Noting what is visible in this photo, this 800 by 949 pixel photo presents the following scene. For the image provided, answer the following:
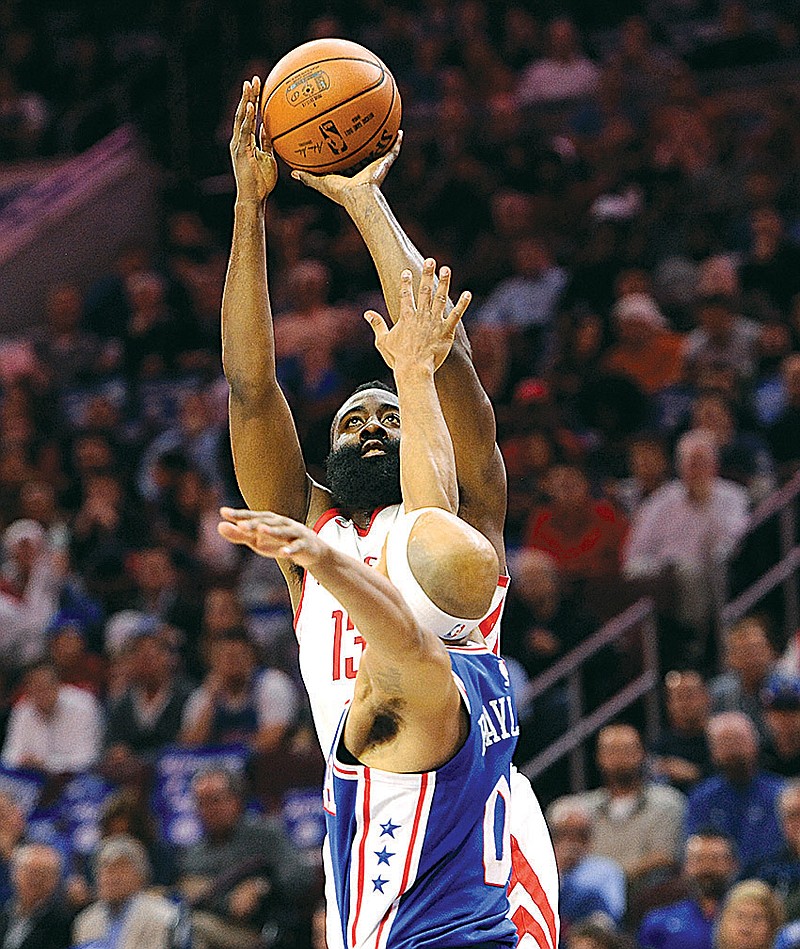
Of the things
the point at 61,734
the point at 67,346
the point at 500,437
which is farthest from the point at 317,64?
the point at 67,346

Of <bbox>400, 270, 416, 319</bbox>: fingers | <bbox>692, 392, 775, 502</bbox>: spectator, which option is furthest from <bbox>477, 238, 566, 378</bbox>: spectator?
<bbox>400, 270, 416, 319</bbox>: fingers

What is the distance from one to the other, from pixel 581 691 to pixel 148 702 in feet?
7.73

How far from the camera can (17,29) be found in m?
16.9

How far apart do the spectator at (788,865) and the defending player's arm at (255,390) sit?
3248 mm

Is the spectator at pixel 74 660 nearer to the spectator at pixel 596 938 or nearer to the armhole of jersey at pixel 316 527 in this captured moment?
the spectator at pixel 596 938

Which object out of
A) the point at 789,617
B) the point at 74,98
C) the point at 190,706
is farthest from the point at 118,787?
the point at 74,98

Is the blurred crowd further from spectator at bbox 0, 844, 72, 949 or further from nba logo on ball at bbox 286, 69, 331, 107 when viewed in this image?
nba logo on ball at bbox 286, 69, 331, 107

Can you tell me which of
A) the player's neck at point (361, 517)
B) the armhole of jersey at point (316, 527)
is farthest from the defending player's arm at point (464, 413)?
the armhole of jersey at point (316, 527)

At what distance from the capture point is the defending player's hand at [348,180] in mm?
4688

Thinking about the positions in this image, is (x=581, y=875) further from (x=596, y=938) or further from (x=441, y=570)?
(x=441, y=570)

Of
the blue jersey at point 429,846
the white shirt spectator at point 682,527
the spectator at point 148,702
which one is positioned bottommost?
the white shirt spectator at point 682,527

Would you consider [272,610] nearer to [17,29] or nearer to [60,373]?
[60,373]

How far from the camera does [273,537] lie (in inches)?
132

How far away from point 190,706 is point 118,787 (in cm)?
64
